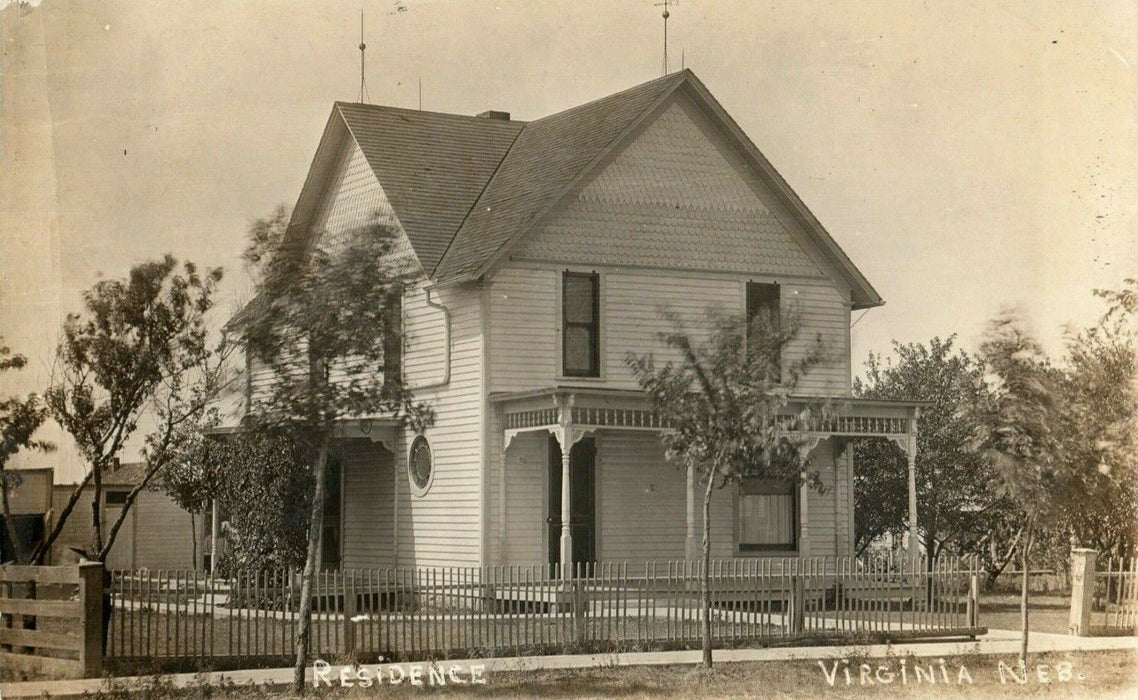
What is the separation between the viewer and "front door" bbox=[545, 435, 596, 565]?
27484 mm

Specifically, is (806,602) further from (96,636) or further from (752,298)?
(96,636)

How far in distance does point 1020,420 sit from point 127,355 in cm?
1421

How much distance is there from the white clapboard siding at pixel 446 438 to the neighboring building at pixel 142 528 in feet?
40.7

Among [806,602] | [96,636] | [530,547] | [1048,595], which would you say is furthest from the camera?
[1048,595]

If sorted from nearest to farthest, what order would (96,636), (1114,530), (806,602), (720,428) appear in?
(96,636) < (720,428) < (806,602) < (1114,530)

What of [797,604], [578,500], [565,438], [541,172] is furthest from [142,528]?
[797,604]

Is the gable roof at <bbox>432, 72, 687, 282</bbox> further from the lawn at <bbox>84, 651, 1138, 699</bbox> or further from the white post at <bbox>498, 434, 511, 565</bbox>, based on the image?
the lawn at <bbox>84, 651, 1138, 699</bbox>

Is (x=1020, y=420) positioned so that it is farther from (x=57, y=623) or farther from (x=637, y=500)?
(x=57, y=623)

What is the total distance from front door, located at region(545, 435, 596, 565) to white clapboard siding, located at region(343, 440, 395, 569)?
369 cm

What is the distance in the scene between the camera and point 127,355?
2511 cm

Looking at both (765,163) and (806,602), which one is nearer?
(806,602)

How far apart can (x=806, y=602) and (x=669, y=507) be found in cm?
464

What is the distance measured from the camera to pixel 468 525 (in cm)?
2731

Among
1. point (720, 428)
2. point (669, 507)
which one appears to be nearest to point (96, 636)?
point (720, 428)
